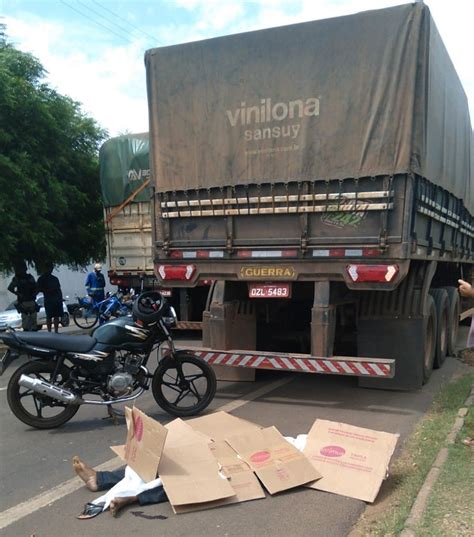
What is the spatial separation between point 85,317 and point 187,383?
32.9 ft

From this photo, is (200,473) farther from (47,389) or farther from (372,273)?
(372,273)

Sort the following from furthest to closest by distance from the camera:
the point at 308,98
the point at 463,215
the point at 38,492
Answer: the point at 463,215
the point at 308,98
the point at 38,492

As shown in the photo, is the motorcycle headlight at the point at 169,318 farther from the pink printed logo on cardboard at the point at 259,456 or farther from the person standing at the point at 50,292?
the person standing at the point at 50,292

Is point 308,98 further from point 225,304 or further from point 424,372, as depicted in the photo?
point 424,372

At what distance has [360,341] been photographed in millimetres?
6406

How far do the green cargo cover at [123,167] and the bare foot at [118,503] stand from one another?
826 centimetres

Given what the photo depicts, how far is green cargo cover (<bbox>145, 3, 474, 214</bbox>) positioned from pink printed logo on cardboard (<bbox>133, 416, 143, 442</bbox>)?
310 cm

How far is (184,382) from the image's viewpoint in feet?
18.5

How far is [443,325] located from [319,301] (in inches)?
118

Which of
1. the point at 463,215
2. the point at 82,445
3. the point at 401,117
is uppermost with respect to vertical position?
the point at 401,117

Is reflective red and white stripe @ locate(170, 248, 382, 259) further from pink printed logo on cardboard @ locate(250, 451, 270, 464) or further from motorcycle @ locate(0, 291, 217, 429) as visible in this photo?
pink printed logo on cardboard @ locate(250, 451, 270, 464)

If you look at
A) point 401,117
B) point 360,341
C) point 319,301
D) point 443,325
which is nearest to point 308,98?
point 401,117

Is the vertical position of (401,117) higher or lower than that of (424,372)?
higher

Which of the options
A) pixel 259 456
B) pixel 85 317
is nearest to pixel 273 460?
pixel 259 456
